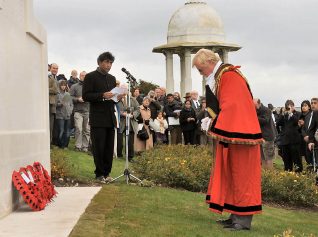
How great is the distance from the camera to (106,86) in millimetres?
12938

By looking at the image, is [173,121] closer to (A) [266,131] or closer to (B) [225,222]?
(A) [266,131]

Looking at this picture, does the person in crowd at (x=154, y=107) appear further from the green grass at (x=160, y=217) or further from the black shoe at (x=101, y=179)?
the black shoe at (x=101, y=179)

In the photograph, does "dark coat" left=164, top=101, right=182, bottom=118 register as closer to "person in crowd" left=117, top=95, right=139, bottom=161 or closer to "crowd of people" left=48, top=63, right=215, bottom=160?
"crowd of people" left=48, top=63, right=215, bottom=160

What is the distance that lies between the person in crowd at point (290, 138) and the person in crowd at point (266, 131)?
395 mm

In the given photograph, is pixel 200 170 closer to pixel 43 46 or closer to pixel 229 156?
pixel 43 46

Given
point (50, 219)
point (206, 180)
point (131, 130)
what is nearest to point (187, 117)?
point (131, 130)

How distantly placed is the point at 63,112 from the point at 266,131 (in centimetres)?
521

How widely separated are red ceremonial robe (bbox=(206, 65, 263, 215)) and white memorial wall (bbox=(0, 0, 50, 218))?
2607 mm

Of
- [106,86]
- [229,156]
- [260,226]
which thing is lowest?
[260,226]

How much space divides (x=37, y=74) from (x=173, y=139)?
11.5 metres

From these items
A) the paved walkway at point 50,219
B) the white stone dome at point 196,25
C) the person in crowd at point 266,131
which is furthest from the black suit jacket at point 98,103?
the white stone dome at point 196,25

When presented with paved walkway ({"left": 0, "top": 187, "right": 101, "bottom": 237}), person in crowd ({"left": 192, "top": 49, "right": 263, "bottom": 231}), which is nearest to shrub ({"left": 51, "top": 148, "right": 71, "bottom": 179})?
paved walkway ({"left": 0, "top": 187, "right": 101, "bottom": 237})

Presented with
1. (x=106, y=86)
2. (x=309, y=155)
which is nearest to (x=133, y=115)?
(x=309, y=155)

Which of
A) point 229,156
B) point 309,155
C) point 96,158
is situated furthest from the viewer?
point 309,155
